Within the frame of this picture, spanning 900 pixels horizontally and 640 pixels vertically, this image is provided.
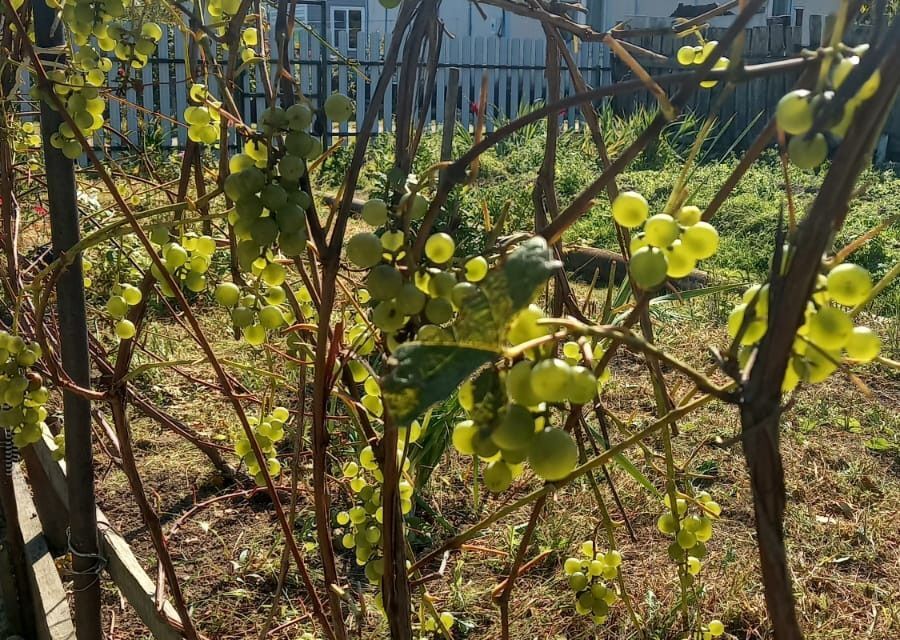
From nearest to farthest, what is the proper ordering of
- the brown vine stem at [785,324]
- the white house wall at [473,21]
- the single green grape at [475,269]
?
the brown vine stem at [785,324] < the single green grape at [475,269] < the white house wall at [473,21]

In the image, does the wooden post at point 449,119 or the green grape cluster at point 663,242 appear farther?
the wooden post at point 449,119

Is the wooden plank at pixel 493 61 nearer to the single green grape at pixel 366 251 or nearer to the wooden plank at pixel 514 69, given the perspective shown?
the wooden plank at pixel 514 69

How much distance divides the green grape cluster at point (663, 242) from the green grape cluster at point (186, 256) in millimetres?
559

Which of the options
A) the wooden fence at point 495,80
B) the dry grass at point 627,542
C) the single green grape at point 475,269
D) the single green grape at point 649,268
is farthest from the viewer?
the wooden fence at point 495,80

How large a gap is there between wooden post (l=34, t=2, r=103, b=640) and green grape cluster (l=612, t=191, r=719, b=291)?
800mm

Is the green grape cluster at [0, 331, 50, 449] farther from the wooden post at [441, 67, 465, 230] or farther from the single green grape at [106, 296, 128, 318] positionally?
the wooden post at [441, 67, 465, 230]

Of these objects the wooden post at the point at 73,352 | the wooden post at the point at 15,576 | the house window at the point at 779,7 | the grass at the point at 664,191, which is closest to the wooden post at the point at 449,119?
the wooden post at the point at 73,352

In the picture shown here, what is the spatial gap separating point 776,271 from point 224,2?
0.71m

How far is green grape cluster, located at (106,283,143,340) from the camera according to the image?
1029 mm

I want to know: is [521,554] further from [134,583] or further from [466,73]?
[466,73]

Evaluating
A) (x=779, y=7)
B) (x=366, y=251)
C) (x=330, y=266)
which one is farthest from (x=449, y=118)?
(x=779, y=7)

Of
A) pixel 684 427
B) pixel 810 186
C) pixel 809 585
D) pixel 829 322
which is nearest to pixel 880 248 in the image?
pixel 810 186

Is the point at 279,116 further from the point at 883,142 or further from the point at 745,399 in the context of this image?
the point at 883,142

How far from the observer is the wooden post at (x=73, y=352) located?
1.15 metres
